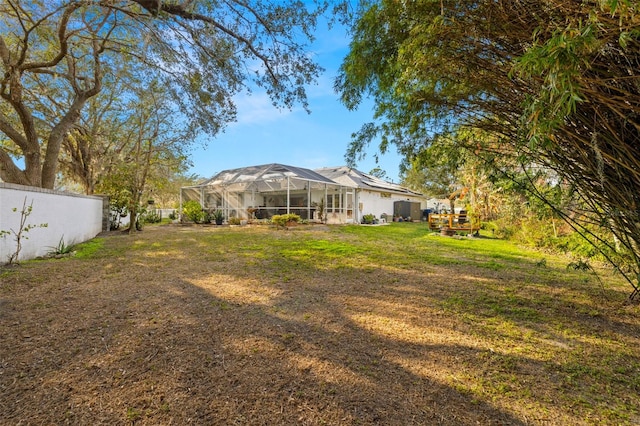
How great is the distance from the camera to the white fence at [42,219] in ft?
17.0

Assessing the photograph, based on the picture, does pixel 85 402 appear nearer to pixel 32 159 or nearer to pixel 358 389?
pixel 358 389

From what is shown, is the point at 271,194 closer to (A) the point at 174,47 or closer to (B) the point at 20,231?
(A) the point at 174,47

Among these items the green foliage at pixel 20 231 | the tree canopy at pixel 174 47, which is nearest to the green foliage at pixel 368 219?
the tree canopy at pixel 174 47

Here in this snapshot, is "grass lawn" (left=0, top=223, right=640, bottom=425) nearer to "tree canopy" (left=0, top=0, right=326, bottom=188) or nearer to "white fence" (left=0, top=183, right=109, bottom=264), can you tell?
"white fence" (left=0, top=183, right=109, bottom=264)

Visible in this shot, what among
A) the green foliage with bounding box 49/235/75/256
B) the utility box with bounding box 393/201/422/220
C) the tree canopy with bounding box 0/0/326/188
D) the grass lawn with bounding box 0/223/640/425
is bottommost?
the grass lawn with bounding box 0/223/640/425

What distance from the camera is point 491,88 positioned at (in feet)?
10.6

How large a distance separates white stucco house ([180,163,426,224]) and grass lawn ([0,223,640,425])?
41.8ft

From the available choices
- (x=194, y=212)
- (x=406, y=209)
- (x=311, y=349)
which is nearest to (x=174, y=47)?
(x=311, y=349)

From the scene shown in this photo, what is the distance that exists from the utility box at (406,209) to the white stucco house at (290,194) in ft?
1.69

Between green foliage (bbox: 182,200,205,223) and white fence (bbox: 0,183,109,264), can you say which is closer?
white fence (bbox: 0,183,109,264)

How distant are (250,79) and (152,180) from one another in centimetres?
1092

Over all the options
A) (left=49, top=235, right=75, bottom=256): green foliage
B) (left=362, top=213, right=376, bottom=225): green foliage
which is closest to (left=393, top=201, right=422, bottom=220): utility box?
(left=362, top=213, right=376, bottom=225): green foliage

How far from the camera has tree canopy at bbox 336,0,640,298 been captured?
1.66 meters

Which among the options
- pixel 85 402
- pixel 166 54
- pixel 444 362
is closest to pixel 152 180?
pixel 166 54
